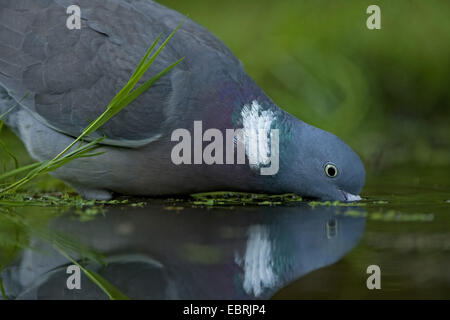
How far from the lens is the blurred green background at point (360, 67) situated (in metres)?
7.57

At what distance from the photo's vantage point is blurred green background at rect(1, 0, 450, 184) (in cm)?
757

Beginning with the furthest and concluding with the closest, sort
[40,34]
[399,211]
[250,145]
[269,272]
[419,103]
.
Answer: [419,103] < [40,34] < [250,145] < [399,211] < [269,272]

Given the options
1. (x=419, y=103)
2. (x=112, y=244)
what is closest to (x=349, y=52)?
(x=419, y=103)

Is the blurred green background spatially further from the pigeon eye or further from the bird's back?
the bird's back

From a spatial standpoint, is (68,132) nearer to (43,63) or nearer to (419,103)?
(43,63)

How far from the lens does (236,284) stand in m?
2.94

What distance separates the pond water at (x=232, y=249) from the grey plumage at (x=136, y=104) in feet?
0.77

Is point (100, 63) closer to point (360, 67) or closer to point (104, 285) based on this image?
point (104, 285)

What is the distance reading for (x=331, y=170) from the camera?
4.68 m

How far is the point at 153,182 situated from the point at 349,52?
4439 mm

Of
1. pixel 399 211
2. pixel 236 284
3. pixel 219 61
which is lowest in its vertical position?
pixel 236 284

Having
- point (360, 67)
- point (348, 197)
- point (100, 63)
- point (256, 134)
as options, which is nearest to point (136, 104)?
point (100, 63)

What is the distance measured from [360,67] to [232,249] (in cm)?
539

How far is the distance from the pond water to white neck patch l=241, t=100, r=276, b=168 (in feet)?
1.06
